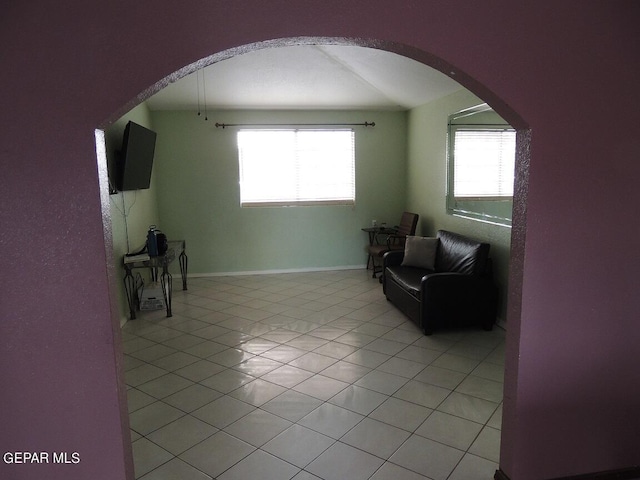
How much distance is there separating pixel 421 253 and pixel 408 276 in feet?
1.63

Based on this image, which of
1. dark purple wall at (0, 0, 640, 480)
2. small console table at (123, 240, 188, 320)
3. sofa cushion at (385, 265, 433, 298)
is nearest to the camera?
dark purple wall at (0, 0, 640, 480)

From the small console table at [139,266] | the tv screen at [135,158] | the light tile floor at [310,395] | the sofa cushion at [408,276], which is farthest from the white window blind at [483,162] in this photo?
the tv screen at [135,158]

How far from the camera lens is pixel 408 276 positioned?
457 centimetres

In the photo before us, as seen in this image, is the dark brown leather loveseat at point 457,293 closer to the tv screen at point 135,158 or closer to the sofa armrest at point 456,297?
the sofa armrest at point 456,297

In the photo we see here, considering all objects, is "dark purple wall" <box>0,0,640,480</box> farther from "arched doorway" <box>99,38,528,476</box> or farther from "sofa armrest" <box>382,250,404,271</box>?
"sofa armrest" <box>382,250,404,271</box>

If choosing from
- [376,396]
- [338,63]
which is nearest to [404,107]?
[338,63]

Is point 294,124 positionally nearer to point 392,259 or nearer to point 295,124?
point 295,124

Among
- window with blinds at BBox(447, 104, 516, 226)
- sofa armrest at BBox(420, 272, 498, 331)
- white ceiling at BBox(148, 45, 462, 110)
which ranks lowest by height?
sofa armrest at BBox(420, 272, 498, 331)

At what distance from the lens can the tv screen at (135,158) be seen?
14.1ft

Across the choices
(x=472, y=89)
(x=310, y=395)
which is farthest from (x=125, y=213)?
(x=472, y=89)

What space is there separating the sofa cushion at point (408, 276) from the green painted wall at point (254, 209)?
1842 mm

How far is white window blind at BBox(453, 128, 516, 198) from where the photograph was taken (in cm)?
416

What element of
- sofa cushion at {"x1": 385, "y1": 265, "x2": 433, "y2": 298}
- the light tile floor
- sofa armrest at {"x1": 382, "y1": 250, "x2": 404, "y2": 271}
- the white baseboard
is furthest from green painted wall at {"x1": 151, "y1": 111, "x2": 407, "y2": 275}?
sofa cushion at {"x1": 385, "y1": 265, "x2": 433, "y2": 298}

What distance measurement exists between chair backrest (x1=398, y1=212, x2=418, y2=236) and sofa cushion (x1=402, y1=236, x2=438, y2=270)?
3.16 feet
